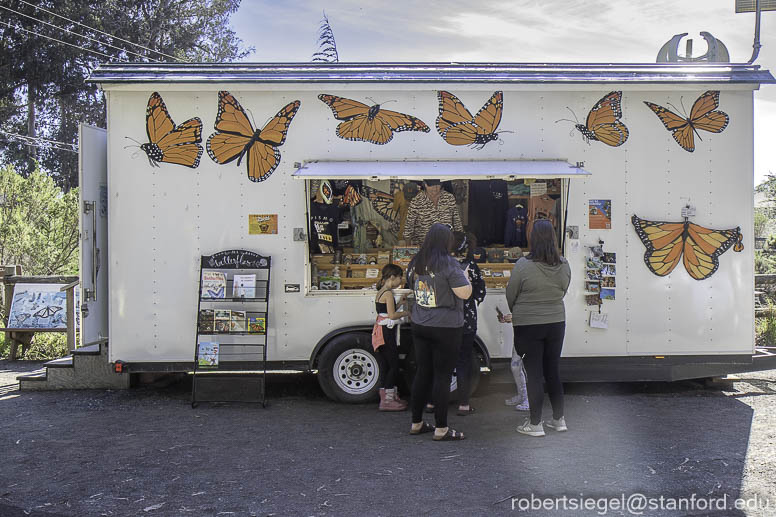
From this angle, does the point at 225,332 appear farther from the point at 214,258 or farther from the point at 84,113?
the point at 84,113

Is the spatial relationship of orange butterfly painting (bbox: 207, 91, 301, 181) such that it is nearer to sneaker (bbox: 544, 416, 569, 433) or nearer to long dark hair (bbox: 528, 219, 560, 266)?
long dark hair (bbox: 528, 219, 560, 266)

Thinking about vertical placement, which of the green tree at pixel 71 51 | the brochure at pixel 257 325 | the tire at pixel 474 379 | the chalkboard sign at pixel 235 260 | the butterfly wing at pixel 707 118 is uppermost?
the green tree at pixel 71 51

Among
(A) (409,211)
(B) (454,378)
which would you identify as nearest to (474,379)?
(B) (454,378)

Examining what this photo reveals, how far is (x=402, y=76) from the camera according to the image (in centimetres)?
694

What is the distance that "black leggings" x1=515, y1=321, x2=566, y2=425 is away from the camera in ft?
18.7

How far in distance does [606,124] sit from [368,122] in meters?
2.35

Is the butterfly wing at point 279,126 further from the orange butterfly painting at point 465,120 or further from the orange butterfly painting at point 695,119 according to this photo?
the orange butterfly painting at point 695,119

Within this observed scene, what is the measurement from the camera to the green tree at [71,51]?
2100 cm

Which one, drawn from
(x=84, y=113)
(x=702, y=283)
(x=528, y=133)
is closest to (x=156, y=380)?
(x=528, y=133)

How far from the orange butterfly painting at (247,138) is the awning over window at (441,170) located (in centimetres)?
39

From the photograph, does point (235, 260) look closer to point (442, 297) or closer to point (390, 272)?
point (390, 272)

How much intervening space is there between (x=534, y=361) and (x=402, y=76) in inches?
120

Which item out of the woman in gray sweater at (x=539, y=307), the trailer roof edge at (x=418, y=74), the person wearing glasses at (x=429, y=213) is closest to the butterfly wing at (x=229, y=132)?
the trailer roof edge at (x=418, y=74)

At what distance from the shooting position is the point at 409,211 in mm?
8148
